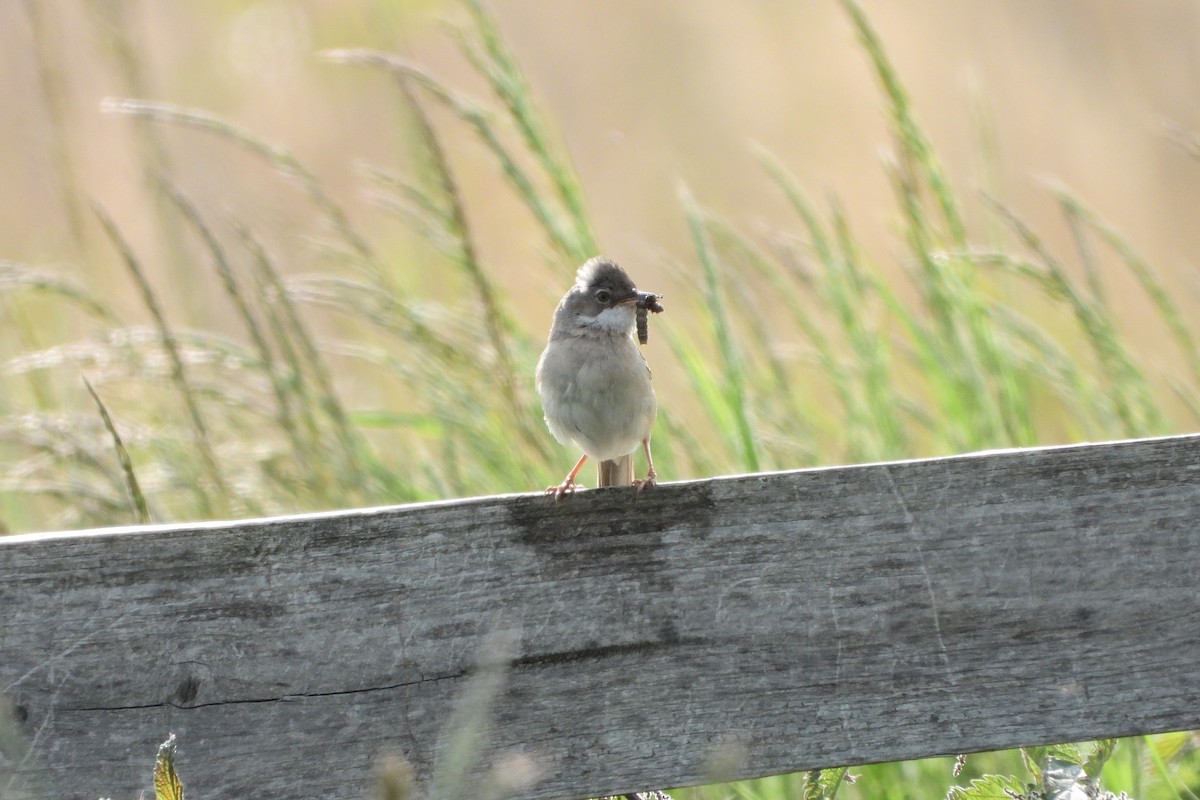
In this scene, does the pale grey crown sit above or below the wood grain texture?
above

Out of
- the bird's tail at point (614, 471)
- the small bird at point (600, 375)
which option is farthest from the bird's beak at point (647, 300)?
the bird's tail at point (614, 471)

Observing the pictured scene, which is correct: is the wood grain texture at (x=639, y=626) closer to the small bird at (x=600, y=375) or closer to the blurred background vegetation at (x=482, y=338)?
the blurred background vegetation at (x=482, y=338)

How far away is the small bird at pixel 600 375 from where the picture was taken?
2.90 m

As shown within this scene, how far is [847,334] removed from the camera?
3332 millimetres

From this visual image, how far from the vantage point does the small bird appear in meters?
2.90

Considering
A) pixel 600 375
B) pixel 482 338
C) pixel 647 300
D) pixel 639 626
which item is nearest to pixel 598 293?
pixel 647 300

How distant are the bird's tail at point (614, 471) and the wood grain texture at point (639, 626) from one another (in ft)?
4.03

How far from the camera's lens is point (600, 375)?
9.82ft

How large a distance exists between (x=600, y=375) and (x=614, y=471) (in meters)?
0.30

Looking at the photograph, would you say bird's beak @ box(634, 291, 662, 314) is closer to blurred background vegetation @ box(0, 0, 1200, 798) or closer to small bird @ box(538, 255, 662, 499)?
small bird @ box(538, 255, 662, 499)

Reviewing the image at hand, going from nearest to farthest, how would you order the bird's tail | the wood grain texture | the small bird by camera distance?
the wood grain texture
the small bird
the bird's tail

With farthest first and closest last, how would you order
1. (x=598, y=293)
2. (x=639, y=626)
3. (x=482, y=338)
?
(x=482, y=338), (x=598, y=293), (x=639, y=626)

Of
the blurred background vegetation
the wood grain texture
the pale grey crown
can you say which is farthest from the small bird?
the wood grain texture

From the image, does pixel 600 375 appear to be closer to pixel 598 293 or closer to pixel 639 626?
pixel 598 293
